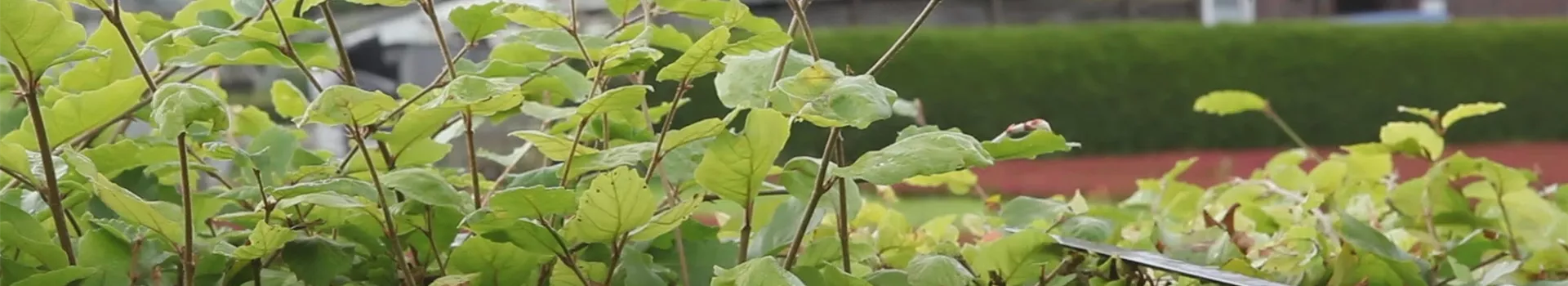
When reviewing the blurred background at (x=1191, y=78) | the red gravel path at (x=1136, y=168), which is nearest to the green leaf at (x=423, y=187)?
the red gravel path at (x=1136, y=168)

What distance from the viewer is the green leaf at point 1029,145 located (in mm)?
413

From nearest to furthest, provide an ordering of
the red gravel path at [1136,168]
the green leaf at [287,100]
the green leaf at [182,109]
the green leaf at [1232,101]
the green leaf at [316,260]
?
A: the green leaf at [182,109], the green leaf at [316,260], the green leaf at [287,100], the green leaf at [1232,101], the red gravel path at [1136,168]

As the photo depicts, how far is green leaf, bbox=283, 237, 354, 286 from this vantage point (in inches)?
16.7

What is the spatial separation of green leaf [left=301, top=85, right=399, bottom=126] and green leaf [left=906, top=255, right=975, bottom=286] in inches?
6.3

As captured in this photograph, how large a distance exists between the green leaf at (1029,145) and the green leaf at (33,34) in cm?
26

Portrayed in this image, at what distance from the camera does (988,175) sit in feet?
17.4

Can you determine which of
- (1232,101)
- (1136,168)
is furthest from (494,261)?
(1136,168)

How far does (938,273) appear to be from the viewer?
41 centimetres

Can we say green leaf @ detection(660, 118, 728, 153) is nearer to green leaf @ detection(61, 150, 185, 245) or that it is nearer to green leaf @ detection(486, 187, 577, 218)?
green leaf @ detection(486, 187, 577, 218)

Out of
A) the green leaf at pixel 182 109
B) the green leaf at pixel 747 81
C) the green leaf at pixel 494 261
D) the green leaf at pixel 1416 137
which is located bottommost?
the green leaf at pixel 1416 137

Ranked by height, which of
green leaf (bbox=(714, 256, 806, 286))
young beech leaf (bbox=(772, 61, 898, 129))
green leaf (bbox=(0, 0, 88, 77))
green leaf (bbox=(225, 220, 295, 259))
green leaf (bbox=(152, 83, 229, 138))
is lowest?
green leaf (bbox=(714, 256, 806, 286))

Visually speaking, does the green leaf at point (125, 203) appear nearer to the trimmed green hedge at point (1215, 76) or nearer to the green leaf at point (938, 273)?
the green leaf at point (938, 273)

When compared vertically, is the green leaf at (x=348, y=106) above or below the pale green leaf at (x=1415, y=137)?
above

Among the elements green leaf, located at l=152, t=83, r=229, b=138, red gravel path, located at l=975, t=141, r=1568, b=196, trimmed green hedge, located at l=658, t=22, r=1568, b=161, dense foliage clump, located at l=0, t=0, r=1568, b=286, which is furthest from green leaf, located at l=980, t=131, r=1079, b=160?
trimmed green hedge, located at l=658, t=22, r=1568, b=161
